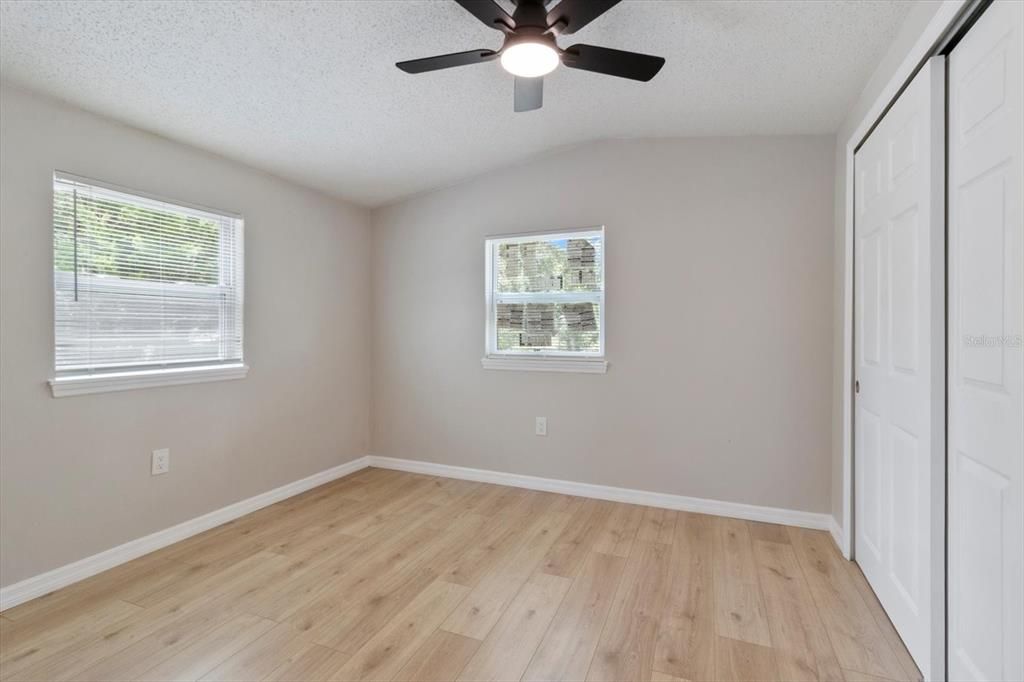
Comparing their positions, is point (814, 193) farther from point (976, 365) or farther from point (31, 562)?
point (31, 562)

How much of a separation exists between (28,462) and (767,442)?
381 cm

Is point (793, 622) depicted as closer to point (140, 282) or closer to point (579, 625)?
point (579, 625)

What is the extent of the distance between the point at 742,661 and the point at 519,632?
32.2 inches

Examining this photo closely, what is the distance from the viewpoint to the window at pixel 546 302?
11.1ft

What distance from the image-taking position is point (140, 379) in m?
2.45

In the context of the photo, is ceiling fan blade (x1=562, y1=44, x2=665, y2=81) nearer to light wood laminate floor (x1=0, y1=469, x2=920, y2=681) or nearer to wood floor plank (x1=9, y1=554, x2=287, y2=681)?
light wood laminate floor (x1=0, y1=469, x2=920, y2=681)

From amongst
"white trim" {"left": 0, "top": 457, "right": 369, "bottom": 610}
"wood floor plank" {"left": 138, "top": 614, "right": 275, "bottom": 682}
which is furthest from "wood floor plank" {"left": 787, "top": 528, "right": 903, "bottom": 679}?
"white trim" {"left": 0, "top": 457, "right": 369, "bottom": 610}

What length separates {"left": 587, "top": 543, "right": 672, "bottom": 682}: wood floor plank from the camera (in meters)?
1.65

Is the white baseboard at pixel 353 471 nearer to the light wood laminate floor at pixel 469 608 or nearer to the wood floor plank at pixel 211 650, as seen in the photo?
the light wood laminate floor at pixel 469 608

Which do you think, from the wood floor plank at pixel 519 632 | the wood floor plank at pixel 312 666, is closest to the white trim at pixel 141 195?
the wood floor plank at pixel 312 666

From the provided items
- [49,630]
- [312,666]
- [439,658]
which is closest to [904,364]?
[439,658]

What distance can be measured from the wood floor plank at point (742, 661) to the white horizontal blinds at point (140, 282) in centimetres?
301

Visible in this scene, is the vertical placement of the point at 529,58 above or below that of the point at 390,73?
below

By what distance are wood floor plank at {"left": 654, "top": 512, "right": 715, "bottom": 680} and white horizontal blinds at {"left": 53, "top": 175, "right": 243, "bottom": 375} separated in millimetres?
2835
